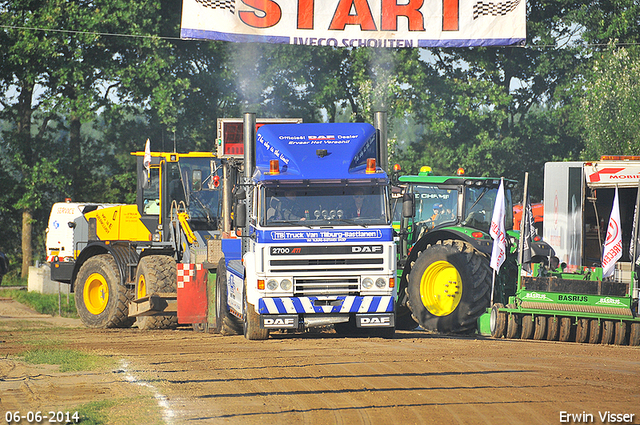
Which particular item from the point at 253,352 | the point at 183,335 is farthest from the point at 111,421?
the point at 183,335

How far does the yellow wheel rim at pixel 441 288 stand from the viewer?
16062 mm

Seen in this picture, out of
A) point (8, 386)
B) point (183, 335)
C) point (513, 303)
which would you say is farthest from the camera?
point (183, 335)

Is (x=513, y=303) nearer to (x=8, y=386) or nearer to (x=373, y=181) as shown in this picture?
(x=373, y=181)

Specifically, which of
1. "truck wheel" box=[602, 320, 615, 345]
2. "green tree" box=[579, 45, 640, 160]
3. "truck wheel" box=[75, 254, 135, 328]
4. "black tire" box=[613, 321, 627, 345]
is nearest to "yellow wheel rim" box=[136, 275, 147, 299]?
"truck wheel" box=[75, 254, 135, 328]

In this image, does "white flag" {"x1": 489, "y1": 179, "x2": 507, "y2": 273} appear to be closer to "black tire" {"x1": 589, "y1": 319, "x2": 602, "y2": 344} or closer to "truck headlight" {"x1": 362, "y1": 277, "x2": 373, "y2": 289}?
"black tire" {"x1": 589, "y1": 319, "x2": 602, "y2": 344}

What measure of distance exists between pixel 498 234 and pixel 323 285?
362 centimetres

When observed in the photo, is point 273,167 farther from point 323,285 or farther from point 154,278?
point 154,278

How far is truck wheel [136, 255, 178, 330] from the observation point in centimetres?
1781

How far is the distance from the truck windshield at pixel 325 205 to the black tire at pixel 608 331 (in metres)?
4.22

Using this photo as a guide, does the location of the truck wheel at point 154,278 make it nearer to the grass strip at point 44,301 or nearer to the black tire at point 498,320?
the grass strip at point 44,301

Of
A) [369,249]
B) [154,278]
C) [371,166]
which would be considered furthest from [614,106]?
[369,249]

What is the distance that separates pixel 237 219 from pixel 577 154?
99.1 ft

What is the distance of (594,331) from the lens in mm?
14758

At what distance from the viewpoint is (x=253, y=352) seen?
13.0 meters
